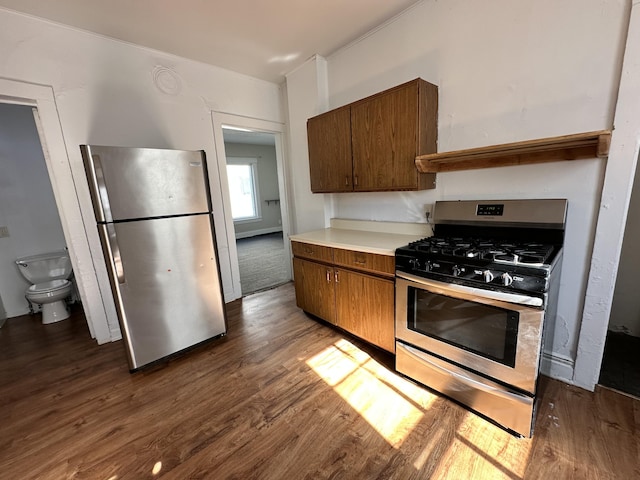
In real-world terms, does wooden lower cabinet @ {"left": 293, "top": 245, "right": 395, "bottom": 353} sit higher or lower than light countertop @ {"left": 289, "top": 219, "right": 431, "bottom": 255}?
lower

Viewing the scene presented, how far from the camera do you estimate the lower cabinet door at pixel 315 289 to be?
2.39 meters

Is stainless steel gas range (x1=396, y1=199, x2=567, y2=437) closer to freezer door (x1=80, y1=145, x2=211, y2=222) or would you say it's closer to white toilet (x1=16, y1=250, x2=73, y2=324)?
freezer door (x1=80, y1=145, x2=211, y2=222)

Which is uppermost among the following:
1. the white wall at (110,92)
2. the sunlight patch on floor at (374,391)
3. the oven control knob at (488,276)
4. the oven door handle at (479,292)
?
the white wall at (110,92)

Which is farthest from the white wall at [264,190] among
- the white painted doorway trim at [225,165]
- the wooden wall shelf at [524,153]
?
the wooden wall shelf at [524,153]

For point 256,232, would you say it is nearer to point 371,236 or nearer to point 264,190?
point 264,190

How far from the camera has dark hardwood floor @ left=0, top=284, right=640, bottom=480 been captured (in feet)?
4.27

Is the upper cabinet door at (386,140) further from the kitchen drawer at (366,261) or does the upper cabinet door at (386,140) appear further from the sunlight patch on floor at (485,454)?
the sunlight patch on floor at (485,454)

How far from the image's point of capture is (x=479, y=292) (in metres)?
1.41

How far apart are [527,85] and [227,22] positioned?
2254 mm

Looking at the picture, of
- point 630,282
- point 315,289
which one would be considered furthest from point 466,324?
point 630,282

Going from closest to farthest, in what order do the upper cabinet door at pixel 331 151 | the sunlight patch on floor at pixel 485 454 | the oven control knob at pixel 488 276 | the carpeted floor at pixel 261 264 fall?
the sunlight patch on floor at pixel 485 454, the oven control knob at pixel 488 276, the upper cabinet door at pixel 331 151, the carpeted floor at pixel 261 264

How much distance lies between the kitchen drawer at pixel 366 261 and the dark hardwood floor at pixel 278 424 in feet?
2.39

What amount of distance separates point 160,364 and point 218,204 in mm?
1706

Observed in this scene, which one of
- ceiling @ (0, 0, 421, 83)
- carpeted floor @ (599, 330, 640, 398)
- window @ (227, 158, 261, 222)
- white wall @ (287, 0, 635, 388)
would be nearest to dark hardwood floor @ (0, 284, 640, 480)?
carpeted floor @ (599, 330, 640, 398)
